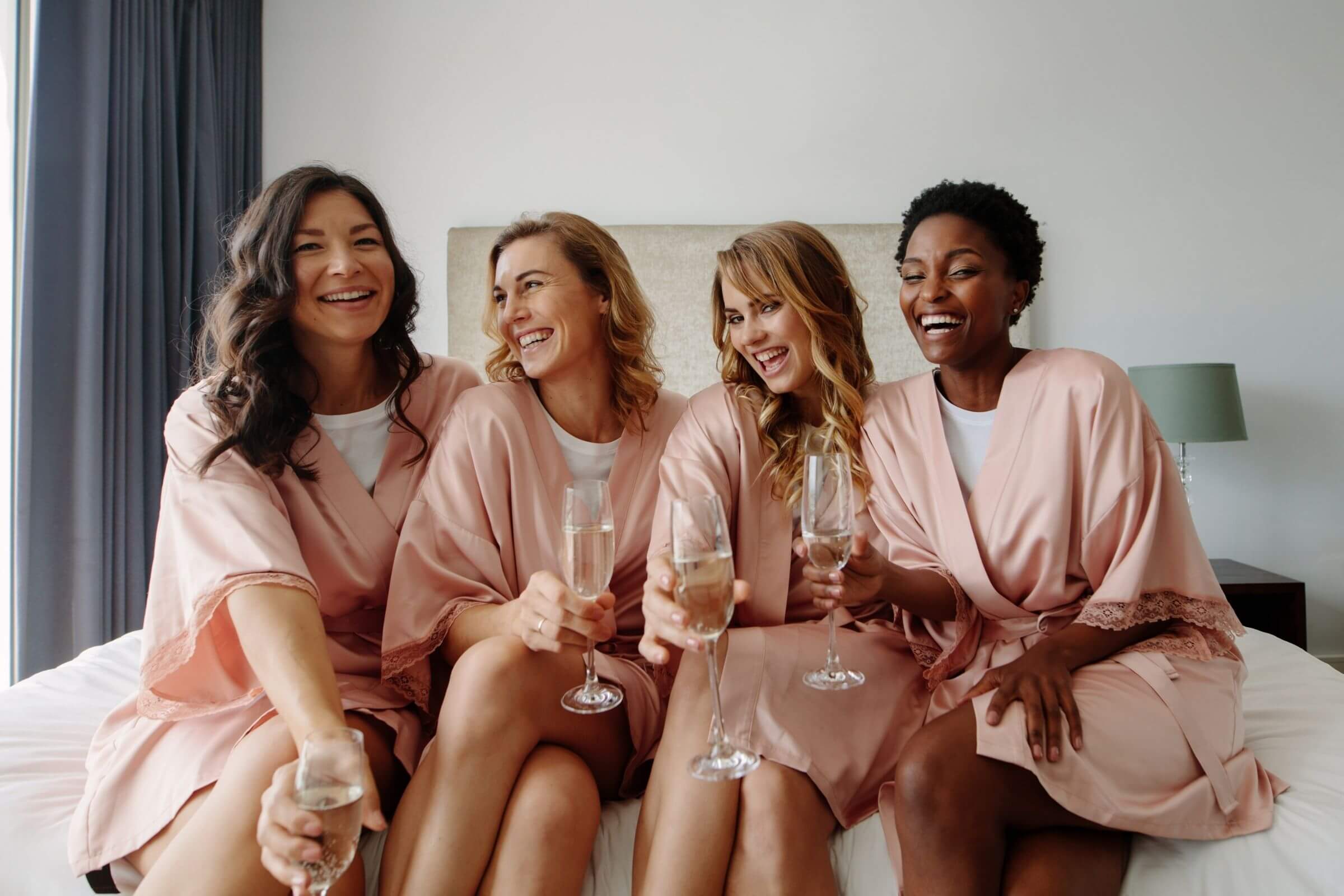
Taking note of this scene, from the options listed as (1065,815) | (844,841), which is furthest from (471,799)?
(1065,815)

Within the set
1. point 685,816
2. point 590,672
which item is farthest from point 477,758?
point 685,816

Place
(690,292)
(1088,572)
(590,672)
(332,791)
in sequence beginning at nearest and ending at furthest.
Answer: (332,791) → (590,672) → (1088,572) → (690,292)

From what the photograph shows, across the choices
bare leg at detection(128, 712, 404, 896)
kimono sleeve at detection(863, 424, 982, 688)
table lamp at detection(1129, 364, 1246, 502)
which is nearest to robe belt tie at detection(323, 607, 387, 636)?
bare leg at detection(128, 712, 404, 896)

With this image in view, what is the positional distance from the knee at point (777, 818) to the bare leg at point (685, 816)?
0.02m

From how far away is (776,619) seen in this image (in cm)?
186

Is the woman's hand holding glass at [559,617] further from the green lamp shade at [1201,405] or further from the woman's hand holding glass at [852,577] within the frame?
the green lamp shade at [1201,405]

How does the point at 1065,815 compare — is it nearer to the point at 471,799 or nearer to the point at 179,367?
the point at 471,799

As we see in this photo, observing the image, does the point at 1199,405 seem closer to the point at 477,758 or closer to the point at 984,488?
the point at 984,488

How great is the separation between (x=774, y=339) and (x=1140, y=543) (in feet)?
2.56

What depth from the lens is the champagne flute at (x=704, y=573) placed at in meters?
1.13

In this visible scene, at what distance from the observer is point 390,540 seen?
73.2 inches

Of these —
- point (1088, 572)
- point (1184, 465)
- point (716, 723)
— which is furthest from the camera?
point (1184, 465)

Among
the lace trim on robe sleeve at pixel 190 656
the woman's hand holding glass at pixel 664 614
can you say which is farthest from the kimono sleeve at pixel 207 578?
the woman's hand holding glass at pixel 664 614

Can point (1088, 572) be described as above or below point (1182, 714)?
above
